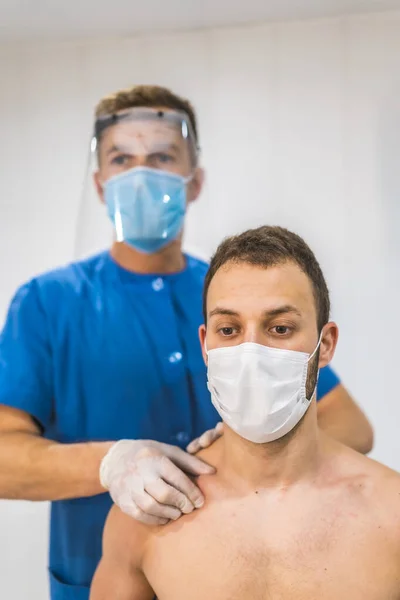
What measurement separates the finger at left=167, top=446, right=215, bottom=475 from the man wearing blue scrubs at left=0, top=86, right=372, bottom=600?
183 millimetres

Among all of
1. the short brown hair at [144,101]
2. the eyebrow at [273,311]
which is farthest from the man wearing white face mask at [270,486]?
the short brown hair at [144,101]

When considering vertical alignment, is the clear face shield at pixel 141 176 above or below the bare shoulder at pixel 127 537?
above

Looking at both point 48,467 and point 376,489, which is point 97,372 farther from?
point 376,489

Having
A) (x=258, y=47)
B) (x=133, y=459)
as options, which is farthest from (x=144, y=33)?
(x=133, y=459)

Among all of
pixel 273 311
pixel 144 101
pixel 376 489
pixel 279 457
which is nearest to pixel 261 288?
pixel 273 311

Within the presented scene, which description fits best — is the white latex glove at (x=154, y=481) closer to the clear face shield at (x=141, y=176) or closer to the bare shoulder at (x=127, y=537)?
the bare shoulder at (x=127, y=537)

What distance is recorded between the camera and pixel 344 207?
181 centimetres

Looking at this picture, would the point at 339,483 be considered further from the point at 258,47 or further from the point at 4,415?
the point at 258,47

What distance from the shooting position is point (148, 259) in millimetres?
1585

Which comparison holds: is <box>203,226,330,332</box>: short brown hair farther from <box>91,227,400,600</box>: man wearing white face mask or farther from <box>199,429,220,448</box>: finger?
<box>199,429,220,448</box>: finger

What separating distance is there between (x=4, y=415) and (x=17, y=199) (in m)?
0.69

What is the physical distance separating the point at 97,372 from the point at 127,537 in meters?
0.41

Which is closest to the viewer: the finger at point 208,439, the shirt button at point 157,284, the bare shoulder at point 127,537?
the bare shoulder at point 127,537

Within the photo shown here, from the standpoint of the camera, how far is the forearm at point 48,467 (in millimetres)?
1389
